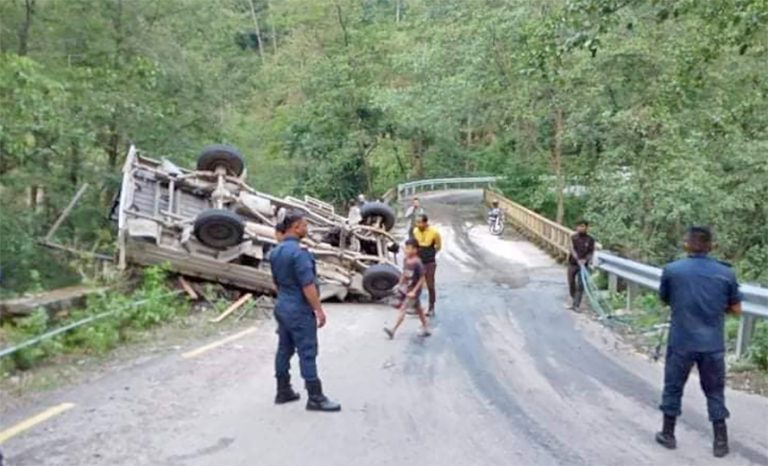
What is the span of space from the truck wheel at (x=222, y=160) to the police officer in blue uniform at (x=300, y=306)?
487 inches

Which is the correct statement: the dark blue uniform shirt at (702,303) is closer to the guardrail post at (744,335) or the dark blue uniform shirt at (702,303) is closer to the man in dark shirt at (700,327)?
the man in dark shirt at (700,327)

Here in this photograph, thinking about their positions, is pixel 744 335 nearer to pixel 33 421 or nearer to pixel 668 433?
pixel 668 433

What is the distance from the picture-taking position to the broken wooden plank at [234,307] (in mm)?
15125

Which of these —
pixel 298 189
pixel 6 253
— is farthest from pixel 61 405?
pixel 298 189

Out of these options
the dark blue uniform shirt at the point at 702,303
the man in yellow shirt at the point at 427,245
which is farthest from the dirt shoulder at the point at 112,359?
the dark blue uniform shirt at the point at 702,303

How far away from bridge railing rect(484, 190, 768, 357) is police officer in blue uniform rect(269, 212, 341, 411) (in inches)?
205

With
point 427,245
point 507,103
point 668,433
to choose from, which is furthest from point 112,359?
point 507,103

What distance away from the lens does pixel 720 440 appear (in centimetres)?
686

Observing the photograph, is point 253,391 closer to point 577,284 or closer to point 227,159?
point 577,284

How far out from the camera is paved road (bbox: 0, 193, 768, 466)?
21.9 ft

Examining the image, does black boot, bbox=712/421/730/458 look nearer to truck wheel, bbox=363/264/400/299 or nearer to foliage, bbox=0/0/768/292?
foliage, bbox=0/0/768/292

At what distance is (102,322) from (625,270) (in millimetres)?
9445

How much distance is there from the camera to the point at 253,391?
29.4 ft

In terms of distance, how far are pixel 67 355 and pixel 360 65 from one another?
→ 3817cm
